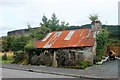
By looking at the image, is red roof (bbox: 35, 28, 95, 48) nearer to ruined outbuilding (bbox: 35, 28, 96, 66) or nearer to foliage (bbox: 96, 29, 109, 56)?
ruined outbuilding (bbox: 35, 28, 96, 66)

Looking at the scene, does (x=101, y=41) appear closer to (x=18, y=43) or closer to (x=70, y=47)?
(x=70, y=47)

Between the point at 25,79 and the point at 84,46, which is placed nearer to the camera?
the point at 25,79

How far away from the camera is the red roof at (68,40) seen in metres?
28.8

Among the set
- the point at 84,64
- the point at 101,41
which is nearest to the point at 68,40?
the point at 101,41

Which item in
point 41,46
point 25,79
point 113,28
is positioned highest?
point 113,28

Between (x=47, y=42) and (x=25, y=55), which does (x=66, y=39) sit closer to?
(x=47, y=42)

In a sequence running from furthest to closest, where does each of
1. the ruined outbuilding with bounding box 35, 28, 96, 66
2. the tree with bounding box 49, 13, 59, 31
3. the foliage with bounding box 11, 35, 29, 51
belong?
the tree with bounding box 49, 13, 59, 31 < the foliage with bounding box 11, 35, 29, 51 < the ruined outbuilding with bounding box 35, 28, 96, 66

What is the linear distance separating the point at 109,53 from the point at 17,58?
1153 cm

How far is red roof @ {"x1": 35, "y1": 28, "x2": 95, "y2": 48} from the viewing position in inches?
1132

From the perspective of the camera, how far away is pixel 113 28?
46.2 meters

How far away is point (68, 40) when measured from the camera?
31.0m

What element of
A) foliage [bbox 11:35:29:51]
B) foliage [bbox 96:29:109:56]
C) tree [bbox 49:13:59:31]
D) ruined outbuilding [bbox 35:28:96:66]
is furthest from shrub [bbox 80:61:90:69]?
tree [bbox 49:13:59:31]

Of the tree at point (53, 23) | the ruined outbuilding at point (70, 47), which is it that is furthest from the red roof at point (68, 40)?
the tree at point (53, 23)

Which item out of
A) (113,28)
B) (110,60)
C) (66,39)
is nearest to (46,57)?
(66,39)
